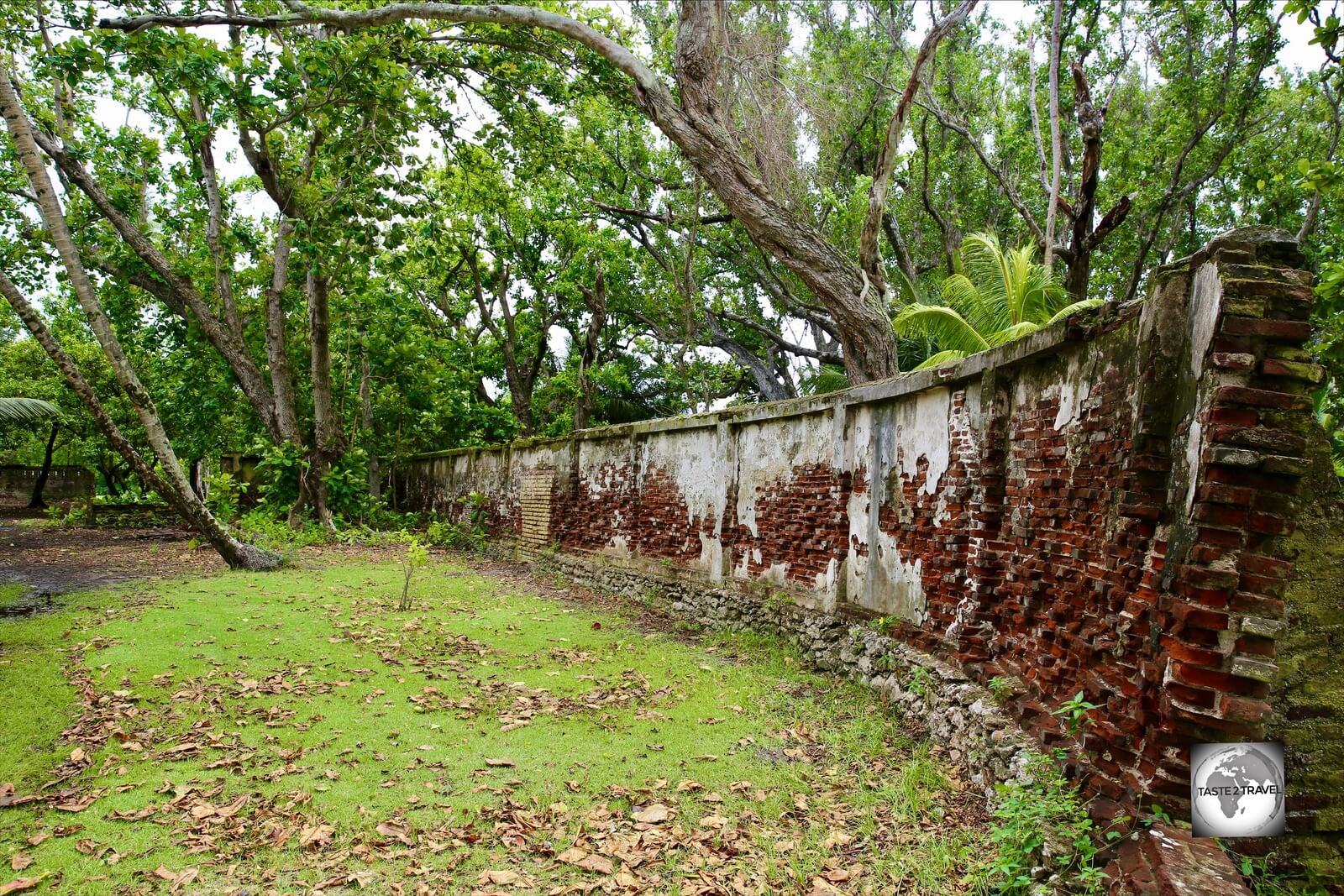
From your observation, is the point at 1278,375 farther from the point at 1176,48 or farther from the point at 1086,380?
the point at 1176,48

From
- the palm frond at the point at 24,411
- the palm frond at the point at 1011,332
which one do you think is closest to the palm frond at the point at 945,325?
the palm frond at the point at 1011,332

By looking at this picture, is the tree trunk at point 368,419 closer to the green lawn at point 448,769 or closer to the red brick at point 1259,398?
the green lawn at point 448,769

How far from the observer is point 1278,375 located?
253 centimetres

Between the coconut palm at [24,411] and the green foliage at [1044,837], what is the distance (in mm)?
20728

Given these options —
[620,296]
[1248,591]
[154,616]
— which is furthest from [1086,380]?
[620,296]

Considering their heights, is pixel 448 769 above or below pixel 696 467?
below

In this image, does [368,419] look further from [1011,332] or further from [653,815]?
[653,815]

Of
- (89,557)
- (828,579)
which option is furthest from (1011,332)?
(89,557)

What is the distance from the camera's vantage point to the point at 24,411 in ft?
55.5

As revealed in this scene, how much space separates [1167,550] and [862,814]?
185cm

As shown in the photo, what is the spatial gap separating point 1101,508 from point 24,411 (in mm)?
21045

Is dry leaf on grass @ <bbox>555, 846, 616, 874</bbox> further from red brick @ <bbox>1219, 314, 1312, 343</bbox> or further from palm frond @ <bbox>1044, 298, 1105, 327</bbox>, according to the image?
palm frond @ <bbox>1044, 298, 1105, 327</bbox>

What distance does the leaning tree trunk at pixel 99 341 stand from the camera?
22.6 feet
